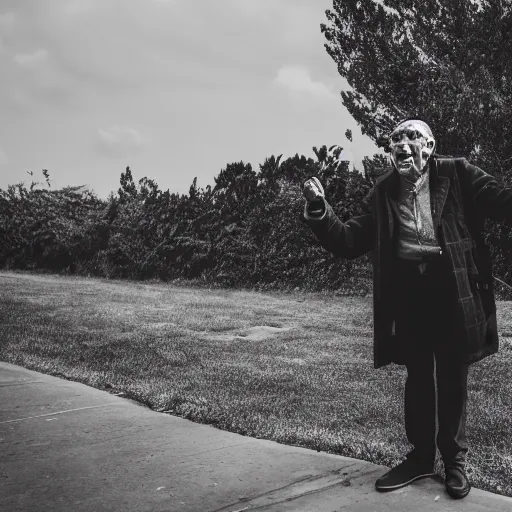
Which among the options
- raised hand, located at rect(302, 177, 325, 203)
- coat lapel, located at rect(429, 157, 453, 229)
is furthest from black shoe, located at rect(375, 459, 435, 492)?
raised hand, located at rect(302, 177, 325, 203)

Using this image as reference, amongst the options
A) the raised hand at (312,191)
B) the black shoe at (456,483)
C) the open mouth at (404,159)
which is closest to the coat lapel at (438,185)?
the open mouth at (404,159)

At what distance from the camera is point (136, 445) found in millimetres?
4027

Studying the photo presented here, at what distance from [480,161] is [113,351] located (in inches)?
242

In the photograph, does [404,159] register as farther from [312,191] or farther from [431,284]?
[431,284]

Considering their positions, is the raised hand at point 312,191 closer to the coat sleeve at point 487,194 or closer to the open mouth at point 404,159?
the open mouth at point 404,159

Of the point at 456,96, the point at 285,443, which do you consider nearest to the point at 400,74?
the point at 456,96

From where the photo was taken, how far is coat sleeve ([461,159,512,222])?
3.08 meters

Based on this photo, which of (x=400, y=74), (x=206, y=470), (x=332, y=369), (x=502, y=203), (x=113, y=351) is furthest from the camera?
(x=400, y=74)

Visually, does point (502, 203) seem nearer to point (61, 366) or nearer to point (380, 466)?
point (380, 466)

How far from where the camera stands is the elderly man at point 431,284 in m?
3.12

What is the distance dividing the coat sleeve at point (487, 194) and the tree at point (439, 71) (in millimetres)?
6606

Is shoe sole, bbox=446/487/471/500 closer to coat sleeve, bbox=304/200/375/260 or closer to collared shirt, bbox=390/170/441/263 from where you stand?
collared shirt, bbox=390/170/441/263

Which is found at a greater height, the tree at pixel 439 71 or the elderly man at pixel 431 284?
the tree at pixel 439 71

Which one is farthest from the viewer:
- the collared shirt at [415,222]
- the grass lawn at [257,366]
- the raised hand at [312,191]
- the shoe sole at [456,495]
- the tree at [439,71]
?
the tree at [439,71]
